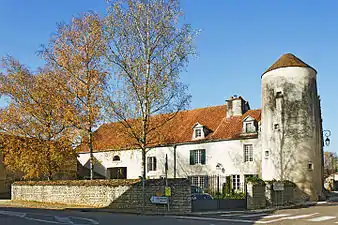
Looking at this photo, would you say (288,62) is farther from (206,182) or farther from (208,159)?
(206,182)

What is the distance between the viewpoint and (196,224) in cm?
1574

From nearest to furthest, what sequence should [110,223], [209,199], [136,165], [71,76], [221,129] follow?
1. [110,223]
2. [209,199]
3. [71,76]
4. [221,129]
5. [136,165]

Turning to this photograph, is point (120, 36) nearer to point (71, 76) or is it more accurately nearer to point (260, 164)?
point (71, 76)

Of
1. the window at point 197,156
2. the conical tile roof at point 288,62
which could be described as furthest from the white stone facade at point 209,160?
the conical tile roof at point 288,62

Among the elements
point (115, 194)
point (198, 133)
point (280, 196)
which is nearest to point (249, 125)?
point (198, 133)

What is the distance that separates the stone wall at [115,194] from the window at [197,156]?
13434 mm

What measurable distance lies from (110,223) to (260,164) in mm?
20411

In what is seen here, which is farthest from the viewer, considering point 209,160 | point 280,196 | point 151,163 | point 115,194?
point 151,163

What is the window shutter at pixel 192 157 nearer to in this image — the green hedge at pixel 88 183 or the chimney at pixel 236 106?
the chimney at pixel 236 106

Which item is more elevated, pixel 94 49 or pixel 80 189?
pixel 94 49

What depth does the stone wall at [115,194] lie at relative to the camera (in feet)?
69.1

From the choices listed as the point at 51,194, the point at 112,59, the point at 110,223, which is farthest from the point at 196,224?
the point at 51,194

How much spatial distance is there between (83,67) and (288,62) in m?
15.9

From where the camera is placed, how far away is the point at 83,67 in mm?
27344
